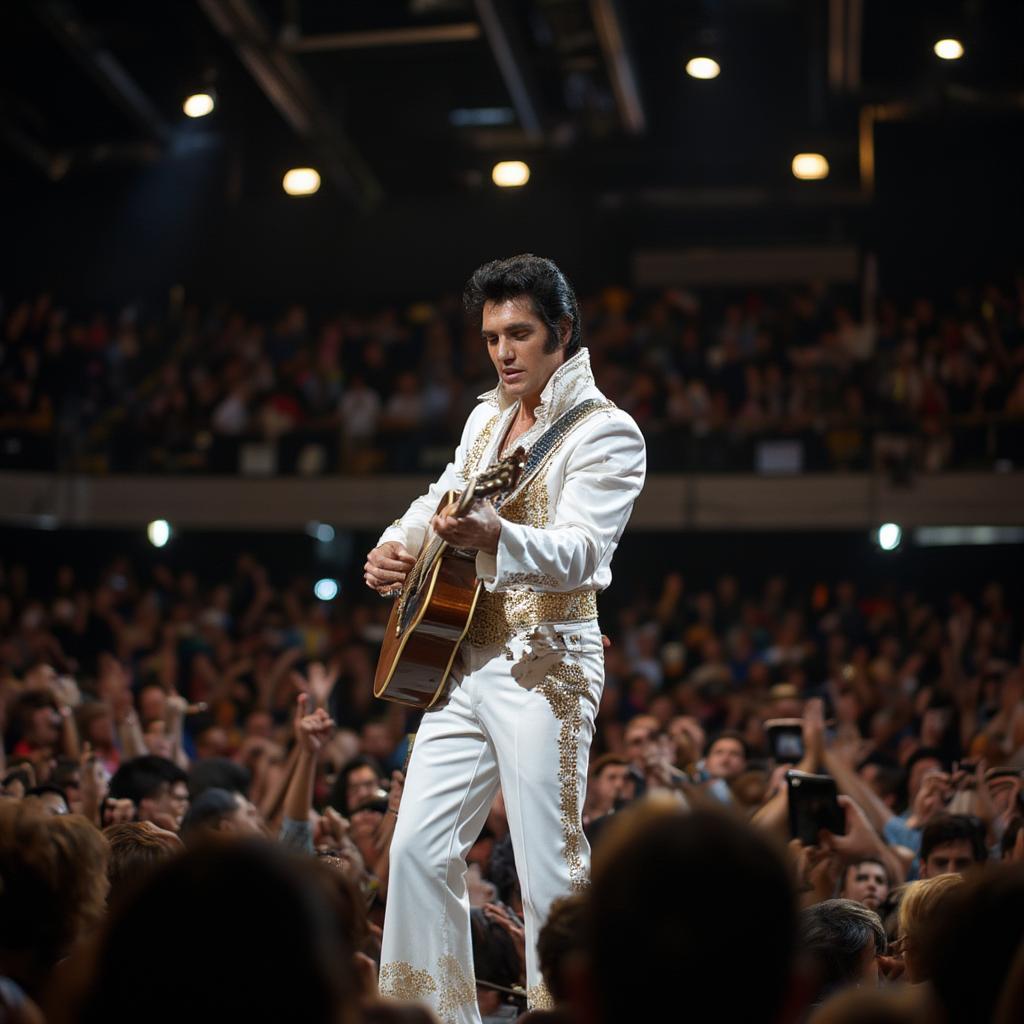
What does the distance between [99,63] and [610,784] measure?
38.1ft

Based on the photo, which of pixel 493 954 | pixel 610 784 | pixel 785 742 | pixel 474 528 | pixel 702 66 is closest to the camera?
pixel 474 528

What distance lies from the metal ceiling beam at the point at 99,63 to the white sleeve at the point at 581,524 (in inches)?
473

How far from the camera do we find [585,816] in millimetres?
6199

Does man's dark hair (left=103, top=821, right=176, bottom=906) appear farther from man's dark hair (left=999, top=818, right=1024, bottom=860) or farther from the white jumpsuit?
man's dark hair (left=999, top=818, right=1024, bottom=860)

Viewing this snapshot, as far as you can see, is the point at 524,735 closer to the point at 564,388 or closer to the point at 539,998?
the point at 539,998

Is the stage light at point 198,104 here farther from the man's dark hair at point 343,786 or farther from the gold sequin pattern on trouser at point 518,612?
the gold sequin pattern on trouser at point 518,612

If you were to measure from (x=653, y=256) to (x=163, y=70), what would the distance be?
597 centimetres

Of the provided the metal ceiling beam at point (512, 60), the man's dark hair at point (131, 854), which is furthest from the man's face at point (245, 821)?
the metal ceiling beam at point (512, 60)

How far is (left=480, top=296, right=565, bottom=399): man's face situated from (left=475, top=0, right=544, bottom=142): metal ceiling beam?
32.4 feet

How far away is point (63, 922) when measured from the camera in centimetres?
246

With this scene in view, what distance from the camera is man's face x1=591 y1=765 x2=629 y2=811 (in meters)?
→ 6.26

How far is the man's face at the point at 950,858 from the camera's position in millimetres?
4919

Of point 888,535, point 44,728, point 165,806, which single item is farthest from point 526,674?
point 888,535

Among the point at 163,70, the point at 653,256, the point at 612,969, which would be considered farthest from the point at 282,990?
the point at 653,256
